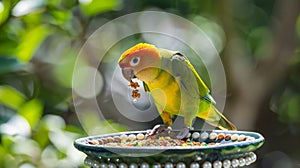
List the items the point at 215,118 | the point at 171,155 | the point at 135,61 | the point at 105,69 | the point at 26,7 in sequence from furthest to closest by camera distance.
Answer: the point at 105,69
the point at 26,7
the point at 215,118
the point at 135,61
the point at 171,155

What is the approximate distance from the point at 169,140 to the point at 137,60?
12cm

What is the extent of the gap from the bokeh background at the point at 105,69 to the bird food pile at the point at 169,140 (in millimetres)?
376

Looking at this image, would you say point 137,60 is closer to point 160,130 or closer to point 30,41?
point 160,130

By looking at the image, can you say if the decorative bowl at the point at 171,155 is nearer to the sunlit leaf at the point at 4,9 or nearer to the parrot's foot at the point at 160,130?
the parrot's foot at the point at 160,130

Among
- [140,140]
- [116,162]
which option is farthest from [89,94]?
[116,162]

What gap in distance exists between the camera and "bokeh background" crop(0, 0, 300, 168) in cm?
107

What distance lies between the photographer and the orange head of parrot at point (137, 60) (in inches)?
26.2

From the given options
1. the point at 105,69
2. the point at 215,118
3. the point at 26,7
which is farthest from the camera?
the point at 105,69

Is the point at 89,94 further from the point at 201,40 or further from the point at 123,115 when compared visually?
the point at 201,40

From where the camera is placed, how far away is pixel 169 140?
0.70 metres

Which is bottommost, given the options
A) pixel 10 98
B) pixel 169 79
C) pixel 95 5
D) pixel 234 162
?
pixel 234 162

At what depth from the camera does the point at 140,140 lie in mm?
721

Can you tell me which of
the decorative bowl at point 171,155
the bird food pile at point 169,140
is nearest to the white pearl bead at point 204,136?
the bird food pile at point 169,140

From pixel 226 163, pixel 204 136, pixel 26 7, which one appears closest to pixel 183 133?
pixel 204 136
